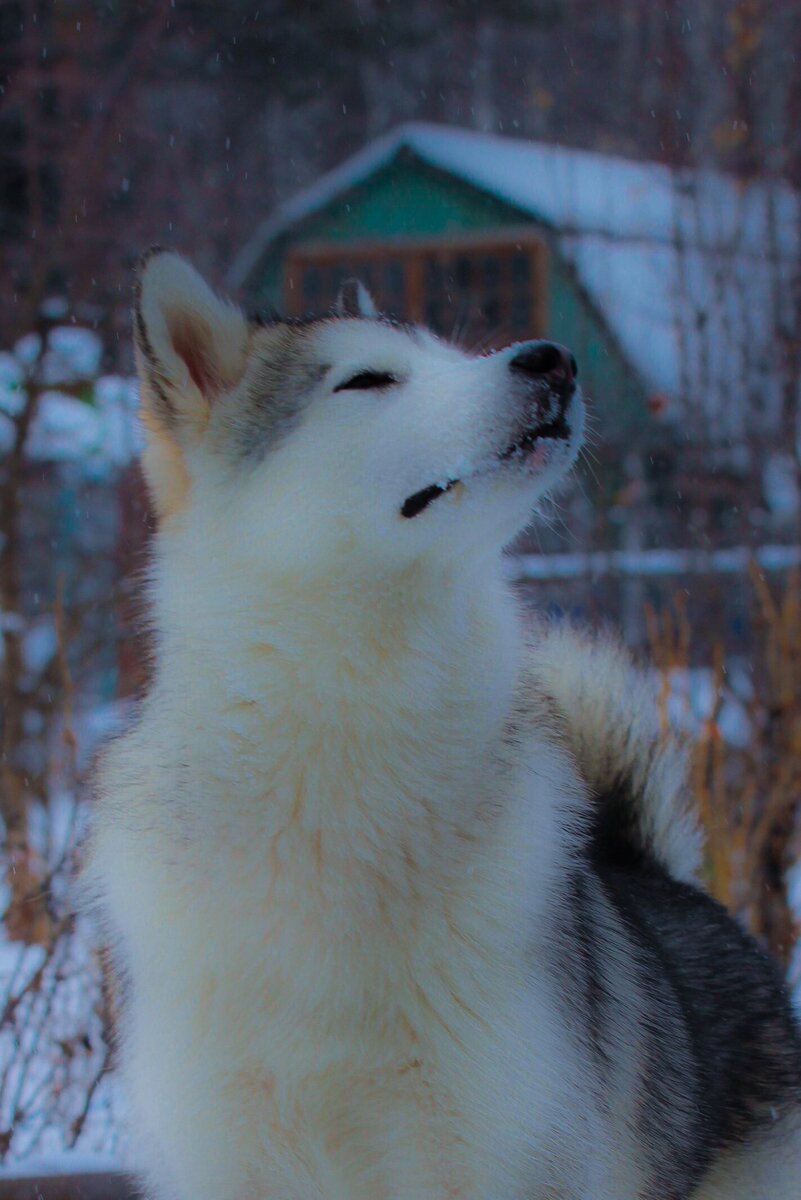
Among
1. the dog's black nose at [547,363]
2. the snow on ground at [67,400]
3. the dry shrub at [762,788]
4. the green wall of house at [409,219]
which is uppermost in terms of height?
the green wall of house at [409,219]

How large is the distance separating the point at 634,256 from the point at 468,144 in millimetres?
2313

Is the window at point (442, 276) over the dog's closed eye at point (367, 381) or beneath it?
over

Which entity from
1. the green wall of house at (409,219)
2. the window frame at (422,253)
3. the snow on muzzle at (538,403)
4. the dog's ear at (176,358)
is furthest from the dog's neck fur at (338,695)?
the green wall of house at (409,219)

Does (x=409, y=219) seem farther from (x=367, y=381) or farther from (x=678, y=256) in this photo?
(x=367, y=381)

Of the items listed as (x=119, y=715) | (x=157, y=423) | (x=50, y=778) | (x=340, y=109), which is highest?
(x=340, y=109)

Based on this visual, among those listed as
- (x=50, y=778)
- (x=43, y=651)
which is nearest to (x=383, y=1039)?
(x=50, y=778)

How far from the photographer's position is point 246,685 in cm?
174

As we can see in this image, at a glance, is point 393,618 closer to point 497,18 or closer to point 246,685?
point 246,685

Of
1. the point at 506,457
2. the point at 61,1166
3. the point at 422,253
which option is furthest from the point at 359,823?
the point at 422,253

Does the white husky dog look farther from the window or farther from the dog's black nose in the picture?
the window

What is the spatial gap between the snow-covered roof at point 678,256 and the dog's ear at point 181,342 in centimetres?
326

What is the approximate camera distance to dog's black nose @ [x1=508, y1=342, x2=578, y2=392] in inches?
66.7

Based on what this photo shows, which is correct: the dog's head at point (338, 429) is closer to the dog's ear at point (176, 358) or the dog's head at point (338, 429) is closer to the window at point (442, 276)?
the dog's ear at point (176, 358)

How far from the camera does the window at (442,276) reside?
7.81 metres
